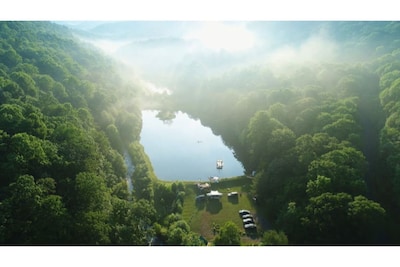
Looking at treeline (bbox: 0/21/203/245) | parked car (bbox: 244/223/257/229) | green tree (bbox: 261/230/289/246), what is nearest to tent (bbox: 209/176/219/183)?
treeline (bbox: 0/21/203/245)

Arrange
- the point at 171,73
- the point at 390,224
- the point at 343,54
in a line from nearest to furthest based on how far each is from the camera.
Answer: the point at 390,224 → the point at 343,54 → the point at 171,73

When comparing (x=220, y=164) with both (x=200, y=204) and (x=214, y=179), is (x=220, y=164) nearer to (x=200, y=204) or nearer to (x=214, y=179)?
(x=214, y=179)

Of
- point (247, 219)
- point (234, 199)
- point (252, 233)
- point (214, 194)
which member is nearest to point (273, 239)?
point (252, 233)

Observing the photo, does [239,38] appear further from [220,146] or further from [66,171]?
[66,171]

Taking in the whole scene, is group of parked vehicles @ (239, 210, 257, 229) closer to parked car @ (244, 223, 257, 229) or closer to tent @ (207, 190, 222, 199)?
parked car @ (244, 223, 257, 229)

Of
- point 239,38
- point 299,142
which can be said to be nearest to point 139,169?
point 299,142

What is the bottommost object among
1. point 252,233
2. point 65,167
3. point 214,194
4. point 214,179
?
point 252,233

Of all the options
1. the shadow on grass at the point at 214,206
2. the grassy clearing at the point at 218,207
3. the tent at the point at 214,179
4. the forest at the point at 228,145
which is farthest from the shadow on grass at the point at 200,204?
the tent at the point at 214,179
